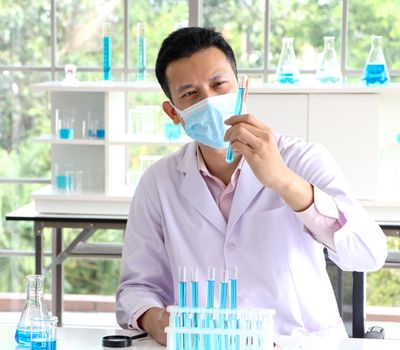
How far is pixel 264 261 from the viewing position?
2.37m

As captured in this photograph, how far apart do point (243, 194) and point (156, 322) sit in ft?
1.42

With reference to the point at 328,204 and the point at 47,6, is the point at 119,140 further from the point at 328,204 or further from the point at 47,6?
the point at 328,204

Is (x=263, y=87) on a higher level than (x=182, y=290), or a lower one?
higher

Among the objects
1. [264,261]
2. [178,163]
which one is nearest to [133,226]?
[178,163]

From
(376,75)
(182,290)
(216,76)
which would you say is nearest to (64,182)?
(376,75)

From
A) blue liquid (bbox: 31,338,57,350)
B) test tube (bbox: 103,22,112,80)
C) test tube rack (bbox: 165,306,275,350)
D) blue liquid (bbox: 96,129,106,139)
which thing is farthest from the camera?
test tube (bbox: 103,22,112,80)

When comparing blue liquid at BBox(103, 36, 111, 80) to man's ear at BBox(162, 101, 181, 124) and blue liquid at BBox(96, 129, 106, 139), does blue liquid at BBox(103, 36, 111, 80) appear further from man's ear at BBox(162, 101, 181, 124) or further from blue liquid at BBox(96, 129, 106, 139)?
man's ear at BBox(162, 101, 181, 124)

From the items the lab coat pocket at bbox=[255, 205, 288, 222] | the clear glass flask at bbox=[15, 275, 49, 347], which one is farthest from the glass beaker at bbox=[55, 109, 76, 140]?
the clear glass flask at bbox=[15, 275, 49, 347]

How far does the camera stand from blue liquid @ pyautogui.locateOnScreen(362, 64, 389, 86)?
4453 mm

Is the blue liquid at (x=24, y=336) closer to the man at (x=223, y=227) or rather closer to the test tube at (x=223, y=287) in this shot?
the man at (x=223, y=227)

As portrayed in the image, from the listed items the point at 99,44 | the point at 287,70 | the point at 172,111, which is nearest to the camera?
the point at 172,111

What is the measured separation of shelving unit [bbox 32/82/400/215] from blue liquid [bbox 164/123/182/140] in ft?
0.14

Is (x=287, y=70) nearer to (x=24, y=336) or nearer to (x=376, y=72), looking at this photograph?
(x=376, y=72)

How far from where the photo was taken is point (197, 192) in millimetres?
2453
